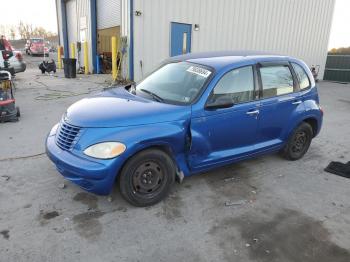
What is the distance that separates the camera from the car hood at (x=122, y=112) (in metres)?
3.25

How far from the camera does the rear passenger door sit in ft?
13.8

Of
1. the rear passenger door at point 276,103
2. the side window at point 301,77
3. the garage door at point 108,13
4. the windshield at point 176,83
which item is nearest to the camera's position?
the windshield at point 176,83

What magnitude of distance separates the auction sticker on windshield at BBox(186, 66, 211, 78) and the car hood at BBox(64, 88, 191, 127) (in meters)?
0.59

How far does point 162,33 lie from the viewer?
12.4 meters

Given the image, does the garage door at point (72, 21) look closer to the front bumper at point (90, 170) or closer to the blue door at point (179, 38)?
the blue door at point (179, 38)

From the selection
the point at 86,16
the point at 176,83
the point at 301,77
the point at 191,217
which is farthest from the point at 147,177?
the point at 86,16

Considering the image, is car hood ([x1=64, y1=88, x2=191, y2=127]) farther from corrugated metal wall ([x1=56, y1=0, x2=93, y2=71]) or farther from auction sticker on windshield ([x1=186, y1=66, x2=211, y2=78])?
corrugated metal wall ([x1=56, y1=0, x2=93, y2=71])

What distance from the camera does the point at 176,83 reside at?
403 cm

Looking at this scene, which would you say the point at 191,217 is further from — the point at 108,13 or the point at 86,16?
the point at 86,16

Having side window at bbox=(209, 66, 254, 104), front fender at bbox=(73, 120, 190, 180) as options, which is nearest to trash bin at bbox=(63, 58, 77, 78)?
side window at bbox=(209, 66, 254, 104)

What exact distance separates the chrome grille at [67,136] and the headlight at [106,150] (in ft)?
0.88

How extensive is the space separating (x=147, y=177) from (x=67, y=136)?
1.02 m

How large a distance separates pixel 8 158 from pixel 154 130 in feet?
9.42

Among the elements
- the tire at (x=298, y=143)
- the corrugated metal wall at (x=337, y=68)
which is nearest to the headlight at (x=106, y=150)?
the tire at (x=298, y=143)
